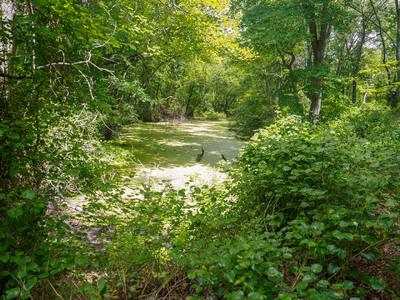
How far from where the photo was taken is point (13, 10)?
7.30ft

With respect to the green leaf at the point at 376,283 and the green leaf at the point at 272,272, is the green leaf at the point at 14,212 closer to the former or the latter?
the green leaf at the point at 272,272

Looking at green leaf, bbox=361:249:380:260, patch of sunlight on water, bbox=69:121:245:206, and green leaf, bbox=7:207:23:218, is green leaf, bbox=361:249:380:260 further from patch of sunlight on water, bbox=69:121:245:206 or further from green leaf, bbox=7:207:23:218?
patch of sunlight on water, bbox=69:121:245:206

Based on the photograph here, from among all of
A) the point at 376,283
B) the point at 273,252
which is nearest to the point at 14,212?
the point at 273,252

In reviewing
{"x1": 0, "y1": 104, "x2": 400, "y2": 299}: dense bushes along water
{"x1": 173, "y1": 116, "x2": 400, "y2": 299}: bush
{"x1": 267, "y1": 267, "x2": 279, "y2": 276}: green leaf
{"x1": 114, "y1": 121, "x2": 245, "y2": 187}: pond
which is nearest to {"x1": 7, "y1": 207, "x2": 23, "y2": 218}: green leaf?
{"x1": 0, "y1": 104, "x2": 400, "y2": 299}: dense bushes along water

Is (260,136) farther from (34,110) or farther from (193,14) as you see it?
(193,14)

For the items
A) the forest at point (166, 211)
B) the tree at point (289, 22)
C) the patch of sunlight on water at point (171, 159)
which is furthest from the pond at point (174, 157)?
the tree at point (289, 22)

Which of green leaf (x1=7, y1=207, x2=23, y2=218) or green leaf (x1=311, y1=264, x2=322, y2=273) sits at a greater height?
green leaf (x1=7, y1=207, x2=23, y2=218)

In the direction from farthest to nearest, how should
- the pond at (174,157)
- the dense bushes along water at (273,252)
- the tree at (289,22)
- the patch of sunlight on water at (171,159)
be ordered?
the tree at (289,22)
the pond at (174,157)
the patch of sunlight on water at (171,159)
the dense bushes along water at (273,252)

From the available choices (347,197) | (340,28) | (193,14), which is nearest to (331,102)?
(340,28)

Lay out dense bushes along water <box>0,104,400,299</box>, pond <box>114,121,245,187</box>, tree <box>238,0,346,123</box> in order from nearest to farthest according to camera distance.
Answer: dense bushes along water <box>0,104,400,299</box>, pond <box>114,121,245,187</box>, tree <box>238,0,346,123</box>

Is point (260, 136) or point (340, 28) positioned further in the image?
point (340, 28)

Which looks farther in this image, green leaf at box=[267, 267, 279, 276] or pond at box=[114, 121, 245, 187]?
pond at box=[114, 121, 245, 187]

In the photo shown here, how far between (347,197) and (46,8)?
113 inches

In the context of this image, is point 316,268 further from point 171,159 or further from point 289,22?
point 289,22
